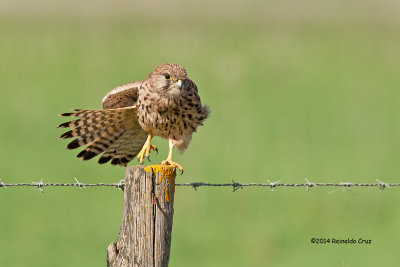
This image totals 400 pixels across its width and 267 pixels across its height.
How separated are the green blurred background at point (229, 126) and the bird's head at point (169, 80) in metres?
4.44

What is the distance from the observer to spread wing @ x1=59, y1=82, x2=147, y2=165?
6516 mm

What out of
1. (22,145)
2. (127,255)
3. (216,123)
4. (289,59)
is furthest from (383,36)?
(127,255)

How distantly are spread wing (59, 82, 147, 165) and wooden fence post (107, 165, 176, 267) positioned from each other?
1.60 metres

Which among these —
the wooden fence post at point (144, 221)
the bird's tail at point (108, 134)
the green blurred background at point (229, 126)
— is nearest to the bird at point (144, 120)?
the bird's tail at point (108, 134)

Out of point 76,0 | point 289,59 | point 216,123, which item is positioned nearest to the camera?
point 216,123

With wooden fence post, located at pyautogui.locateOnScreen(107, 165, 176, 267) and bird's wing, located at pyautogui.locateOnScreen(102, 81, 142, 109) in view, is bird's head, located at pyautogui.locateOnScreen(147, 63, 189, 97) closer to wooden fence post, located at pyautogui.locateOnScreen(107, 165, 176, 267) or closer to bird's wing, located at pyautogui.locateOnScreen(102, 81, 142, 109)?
bird's wing, located at pyautogui.locateOnScreen(102, 81, 142, 109)

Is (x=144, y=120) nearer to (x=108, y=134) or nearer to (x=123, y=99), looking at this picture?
(x=108, y=134)

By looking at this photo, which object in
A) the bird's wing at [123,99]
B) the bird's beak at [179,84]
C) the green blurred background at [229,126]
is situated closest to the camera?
the bird's beak at [179,84]

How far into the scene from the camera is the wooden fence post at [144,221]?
4840 mm

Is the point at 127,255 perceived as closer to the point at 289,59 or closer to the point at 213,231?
the point at 213,231

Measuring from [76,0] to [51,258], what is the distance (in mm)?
16572

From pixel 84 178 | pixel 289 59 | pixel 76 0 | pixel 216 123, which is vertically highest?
pixel 76 0

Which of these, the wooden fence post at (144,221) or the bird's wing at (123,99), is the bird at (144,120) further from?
the wooden fence post at (144,221)

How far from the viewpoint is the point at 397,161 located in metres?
14.0
